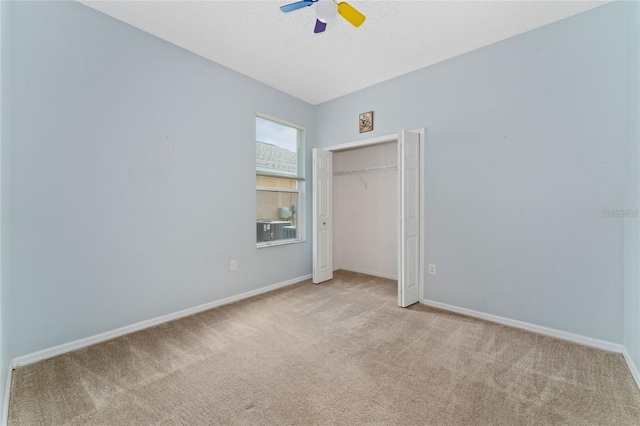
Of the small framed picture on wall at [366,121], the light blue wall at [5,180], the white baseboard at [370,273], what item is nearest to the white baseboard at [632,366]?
the white baseboard at [370,273]

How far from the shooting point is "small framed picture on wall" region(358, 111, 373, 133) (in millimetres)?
3828

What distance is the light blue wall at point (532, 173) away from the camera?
2279 millimetres

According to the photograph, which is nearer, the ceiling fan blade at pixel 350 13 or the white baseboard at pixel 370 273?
the ceiling fan blade at pixel 350 13

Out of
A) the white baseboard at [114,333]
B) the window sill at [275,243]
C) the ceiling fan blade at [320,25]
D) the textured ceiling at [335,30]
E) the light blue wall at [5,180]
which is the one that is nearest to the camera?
the light blue wall at [5,180]

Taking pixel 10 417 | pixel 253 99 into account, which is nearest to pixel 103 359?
pixel 10 417

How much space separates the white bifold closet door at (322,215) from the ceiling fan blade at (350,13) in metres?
2.09

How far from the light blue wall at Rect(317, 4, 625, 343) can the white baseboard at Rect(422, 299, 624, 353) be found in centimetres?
5

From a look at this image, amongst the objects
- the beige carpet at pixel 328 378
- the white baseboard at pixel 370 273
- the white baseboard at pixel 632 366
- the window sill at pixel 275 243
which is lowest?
the beige carpet at pixel 328 378

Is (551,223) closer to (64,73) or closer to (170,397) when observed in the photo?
(170,397)

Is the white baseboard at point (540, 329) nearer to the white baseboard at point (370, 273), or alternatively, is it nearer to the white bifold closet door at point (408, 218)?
the white bifold closet door at point (408, 218)

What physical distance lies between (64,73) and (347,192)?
12.7 ft

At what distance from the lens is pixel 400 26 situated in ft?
8.38

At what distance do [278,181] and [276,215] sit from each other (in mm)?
514

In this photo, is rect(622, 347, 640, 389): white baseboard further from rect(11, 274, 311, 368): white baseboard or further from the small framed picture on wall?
rect(11, 274, 311, 368): white baseboard
